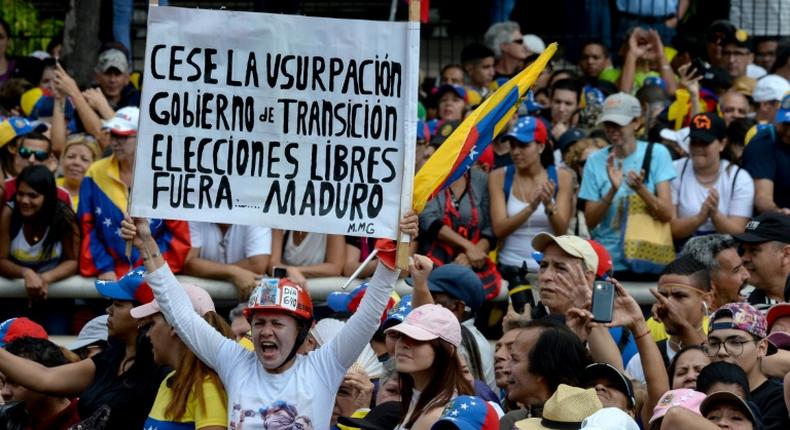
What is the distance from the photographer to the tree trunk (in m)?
15.8

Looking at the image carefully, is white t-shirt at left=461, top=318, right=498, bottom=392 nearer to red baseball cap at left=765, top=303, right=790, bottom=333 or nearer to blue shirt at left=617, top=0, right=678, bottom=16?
red baseball cap at left=765, top=303, right=790, bottom=333

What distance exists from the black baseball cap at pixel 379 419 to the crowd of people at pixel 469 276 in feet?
0.04

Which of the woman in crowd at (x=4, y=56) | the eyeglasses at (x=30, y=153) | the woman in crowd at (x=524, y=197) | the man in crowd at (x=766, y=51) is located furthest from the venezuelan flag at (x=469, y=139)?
the man in crowd at (x=766, y=51)

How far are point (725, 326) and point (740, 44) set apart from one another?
796 centimetres

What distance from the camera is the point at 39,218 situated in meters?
11.6

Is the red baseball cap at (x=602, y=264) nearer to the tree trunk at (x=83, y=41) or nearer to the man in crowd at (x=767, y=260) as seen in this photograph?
the man in crowd at (x=767, y=260)

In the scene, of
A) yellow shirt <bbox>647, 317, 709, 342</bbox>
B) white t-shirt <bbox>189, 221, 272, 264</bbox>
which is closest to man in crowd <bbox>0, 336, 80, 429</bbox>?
white t-shirt <bbox>189, 221, 272, 264</bbox>

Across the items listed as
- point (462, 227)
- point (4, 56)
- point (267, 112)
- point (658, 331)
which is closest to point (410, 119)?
point (267, 112)

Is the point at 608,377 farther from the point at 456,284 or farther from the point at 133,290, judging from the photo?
the point at 133,290

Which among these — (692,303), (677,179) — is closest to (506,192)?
(677,179)

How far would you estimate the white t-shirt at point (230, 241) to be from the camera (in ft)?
37.6

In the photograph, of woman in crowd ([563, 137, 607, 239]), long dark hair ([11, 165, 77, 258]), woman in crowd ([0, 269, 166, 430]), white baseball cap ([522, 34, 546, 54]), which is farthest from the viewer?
white baseball cap ([522, 34, 546, 54])

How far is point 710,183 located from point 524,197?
135cm

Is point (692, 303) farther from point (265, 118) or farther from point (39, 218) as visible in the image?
point (39, 218)
